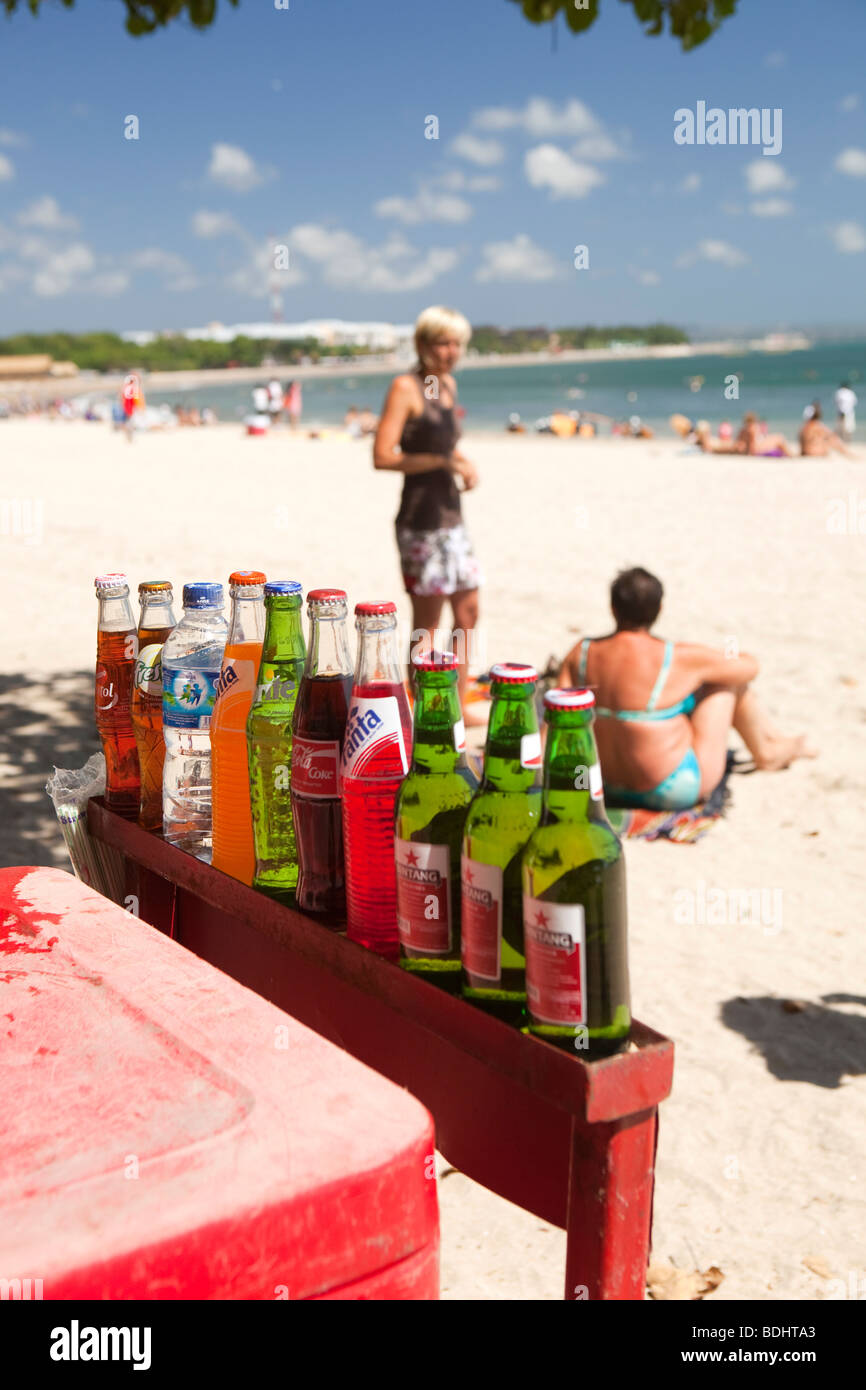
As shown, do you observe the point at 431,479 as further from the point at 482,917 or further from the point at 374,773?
the point at 482,917

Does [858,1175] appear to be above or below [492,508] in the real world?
below

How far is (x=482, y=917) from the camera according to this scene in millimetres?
1652

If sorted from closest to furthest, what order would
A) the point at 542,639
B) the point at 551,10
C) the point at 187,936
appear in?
the point at 187,936 < the point at 551,10 < the point at 542,639

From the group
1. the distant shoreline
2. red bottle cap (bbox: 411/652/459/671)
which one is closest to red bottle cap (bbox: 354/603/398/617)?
red bottle cap (bbox: 411/652/459/671)

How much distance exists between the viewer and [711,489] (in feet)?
58.8

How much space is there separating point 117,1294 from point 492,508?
15.8 meters

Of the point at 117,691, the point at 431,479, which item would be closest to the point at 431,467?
the point at 431,479

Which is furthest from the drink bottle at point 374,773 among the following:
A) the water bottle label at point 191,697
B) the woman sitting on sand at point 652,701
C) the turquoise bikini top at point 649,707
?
the turquoise bikini top at point 649,707

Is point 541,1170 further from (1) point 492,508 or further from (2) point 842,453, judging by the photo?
(2) point 842,453

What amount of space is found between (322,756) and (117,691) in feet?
2.49

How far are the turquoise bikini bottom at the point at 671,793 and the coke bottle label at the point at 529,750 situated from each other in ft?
12.8

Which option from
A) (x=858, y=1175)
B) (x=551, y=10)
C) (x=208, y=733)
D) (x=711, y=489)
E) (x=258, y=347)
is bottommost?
(x=858, y=1175)

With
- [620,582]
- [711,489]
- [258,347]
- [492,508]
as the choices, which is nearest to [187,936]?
[620,582]

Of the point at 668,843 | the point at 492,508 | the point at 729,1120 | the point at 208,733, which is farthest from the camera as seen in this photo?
the point at 492,508
